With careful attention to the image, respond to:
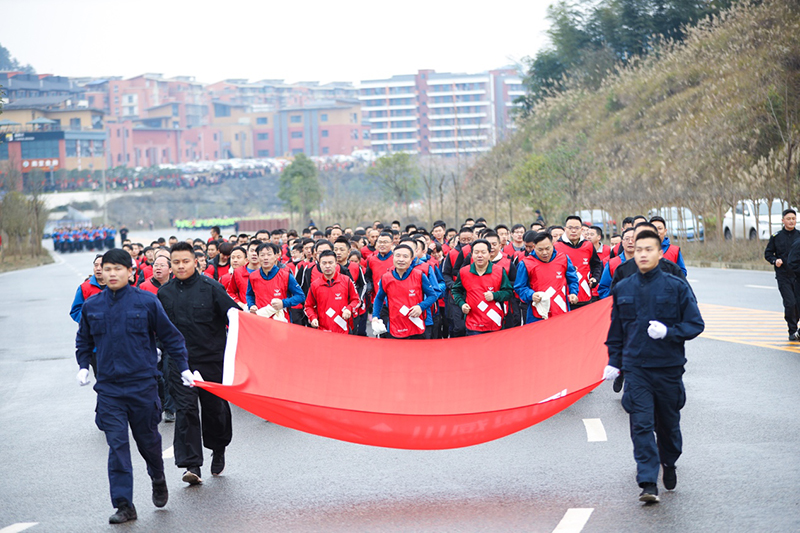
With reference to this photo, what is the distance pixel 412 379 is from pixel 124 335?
2.87 m

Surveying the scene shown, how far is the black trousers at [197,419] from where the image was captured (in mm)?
8094

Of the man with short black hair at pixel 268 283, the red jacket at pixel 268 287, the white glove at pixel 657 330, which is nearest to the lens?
the white glove at pixel 657 330

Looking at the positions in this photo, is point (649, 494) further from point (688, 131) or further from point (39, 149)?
point (39, 149)

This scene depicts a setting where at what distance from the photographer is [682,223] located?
130 ft

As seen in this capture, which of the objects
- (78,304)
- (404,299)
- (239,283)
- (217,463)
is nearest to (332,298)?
(404,299)

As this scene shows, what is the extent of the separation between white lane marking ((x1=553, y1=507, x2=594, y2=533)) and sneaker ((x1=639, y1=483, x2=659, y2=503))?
372 mm

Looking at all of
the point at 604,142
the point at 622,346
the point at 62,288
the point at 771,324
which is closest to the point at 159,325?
the point at 622,346

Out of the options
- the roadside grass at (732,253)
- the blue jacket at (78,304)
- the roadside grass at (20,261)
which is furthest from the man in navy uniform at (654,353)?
the roadside grass at (20,261)

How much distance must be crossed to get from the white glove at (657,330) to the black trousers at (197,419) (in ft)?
12.3

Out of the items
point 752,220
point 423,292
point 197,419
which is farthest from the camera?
point 752,220

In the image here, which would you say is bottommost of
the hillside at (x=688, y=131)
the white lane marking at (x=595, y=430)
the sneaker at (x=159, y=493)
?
the white lane marking at (x=595, y=430)

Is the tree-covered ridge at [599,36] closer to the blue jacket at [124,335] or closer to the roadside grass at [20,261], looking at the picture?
the roadside grass at [20,261]

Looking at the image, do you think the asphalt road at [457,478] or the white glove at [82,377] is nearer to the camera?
the asphalt road at [457,478]

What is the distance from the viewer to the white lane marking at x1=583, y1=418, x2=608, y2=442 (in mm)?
9156
